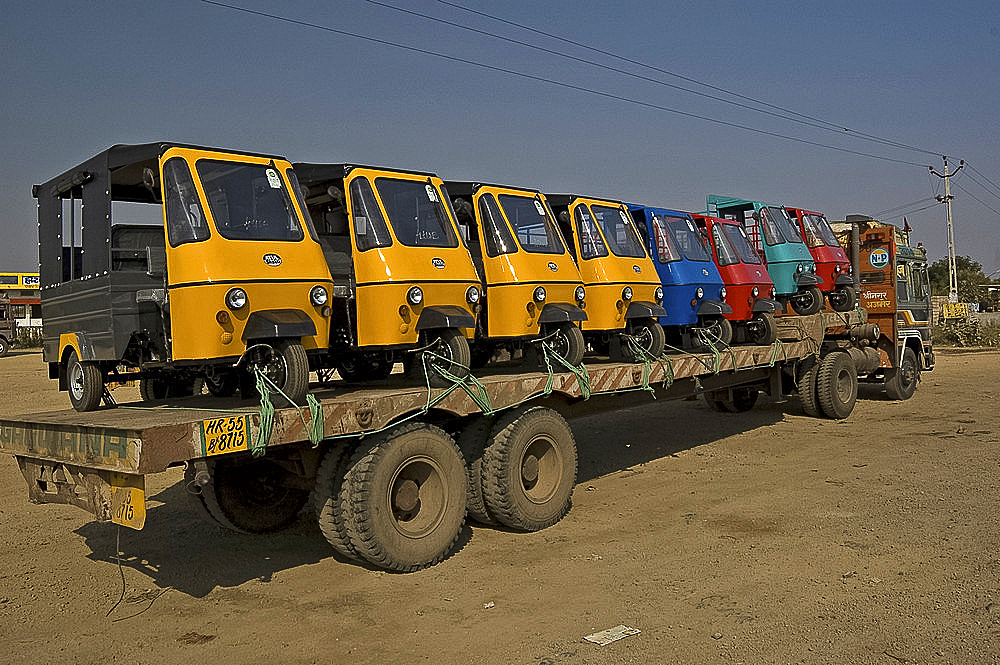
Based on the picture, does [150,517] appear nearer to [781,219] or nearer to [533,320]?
[533,320]

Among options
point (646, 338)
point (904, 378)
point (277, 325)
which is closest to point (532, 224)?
point (646, 338)

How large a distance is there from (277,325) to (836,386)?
11200 mm

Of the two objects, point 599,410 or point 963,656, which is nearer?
point 963,656

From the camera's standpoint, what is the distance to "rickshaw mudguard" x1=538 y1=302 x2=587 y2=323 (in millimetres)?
8516

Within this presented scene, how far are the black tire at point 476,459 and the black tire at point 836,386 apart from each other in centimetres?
890

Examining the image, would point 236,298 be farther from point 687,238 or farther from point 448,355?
point 687,238

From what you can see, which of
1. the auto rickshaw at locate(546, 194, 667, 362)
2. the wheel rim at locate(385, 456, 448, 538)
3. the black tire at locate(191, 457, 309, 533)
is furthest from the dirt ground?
the auto rickshaw at locate(546, 194, 667, 362)

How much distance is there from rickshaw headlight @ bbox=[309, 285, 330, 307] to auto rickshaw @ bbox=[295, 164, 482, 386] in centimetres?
53

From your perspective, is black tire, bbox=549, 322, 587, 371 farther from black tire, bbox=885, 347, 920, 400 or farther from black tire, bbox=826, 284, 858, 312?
black tire, bbox=885, 347, 920, 400

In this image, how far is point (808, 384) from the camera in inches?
571

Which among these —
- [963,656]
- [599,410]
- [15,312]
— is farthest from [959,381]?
[15,312]

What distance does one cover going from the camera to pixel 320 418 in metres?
5.85

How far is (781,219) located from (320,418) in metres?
11.1

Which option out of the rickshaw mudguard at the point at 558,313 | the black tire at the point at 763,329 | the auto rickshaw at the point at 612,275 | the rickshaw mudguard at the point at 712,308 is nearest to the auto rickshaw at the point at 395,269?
the rickshaw mudguard at the point at 558,313
